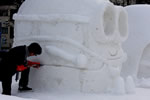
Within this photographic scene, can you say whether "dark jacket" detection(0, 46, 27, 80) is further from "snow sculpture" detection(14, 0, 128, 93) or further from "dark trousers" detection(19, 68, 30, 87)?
"snow sculpture" detection(14, 0, 128, 93)

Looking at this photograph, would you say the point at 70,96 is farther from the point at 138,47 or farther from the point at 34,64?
the point at 138,47

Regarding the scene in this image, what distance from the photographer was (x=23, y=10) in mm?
5613

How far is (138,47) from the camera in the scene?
699cm

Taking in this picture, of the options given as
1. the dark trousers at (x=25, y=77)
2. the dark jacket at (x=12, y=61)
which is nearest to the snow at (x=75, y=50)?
the dark trousers at (x=25, y=77)

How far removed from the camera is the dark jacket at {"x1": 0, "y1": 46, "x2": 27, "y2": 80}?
4586 millimetres

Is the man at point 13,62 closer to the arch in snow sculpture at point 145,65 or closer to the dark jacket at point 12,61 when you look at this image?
the dark jacket at point 12,61

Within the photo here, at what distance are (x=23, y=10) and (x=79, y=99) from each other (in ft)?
6.73

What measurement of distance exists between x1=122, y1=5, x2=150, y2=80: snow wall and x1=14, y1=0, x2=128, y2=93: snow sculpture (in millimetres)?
1736

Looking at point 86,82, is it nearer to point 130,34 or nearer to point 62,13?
point 62,13

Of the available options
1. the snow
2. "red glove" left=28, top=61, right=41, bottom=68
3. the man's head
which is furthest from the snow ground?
the man's head

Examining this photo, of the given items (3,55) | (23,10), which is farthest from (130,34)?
(3,55)

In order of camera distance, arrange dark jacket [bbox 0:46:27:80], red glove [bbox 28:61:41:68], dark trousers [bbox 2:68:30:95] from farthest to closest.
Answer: red glove [bbox 28:61:41:68] → dark trousers [bbox 2:68:30:95] → dark jacket [bbox 0:46:27:80]

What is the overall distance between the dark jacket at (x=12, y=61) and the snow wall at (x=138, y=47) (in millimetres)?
3091

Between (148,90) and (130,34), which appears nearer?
(148,90)
